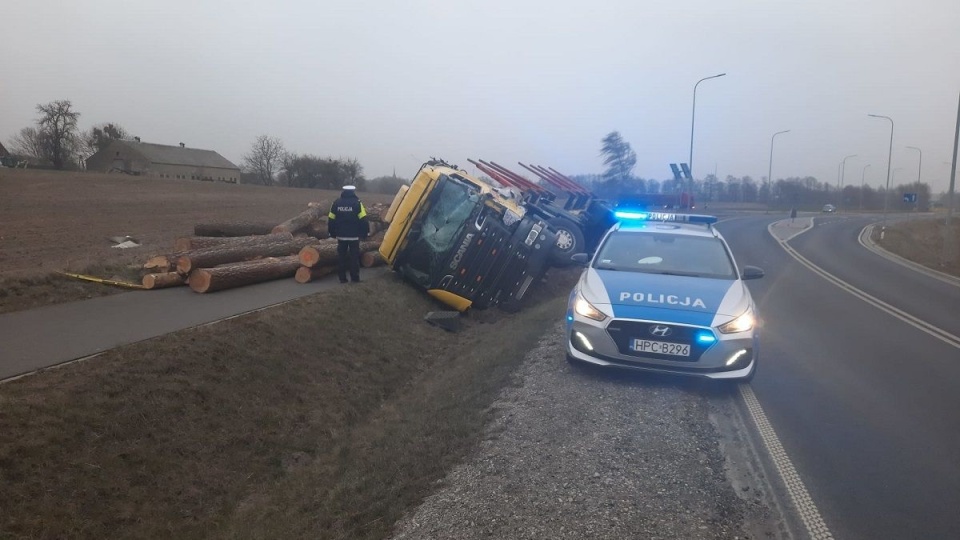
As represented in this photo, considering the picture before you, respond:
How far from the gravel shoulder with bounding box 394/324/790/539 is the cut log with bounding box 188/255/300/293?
5.80 meters

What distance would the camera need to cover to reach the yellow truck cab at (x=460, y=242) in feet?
40.3

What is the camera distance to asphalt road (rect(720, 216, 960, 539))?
14.4 ft

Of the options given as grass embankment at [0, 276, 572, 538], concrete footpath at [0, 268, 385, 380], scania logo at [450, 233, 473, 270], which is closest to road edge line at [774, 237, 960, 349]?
grass embankment at [0, 276, 572, 538]

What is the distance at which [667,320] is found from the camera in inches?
250

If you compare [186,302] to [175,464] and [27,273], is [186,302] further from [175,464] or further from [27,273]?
[175,464]

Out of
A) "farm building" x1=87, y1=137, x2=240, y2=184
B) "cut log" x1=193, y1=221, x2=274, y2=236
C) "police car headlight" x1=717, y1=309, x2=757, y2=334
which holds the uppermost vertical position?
"farm building" x1=87, y1=137, x2=240, y2=184

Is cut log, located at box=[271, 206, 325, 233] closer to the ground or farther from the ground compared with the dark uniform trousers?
farther from the ground

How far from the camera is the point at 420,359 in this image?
1012 centimetres

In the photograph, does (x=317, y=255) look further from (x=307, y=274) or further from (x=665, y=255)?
(x=665, y=255)

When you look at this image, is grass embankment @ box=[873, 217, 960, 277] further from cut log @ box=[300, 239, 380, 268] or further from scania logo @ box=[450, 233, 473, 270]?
cut log @ box=[300, 239, 380, 268]

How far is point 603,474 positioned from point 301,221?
13.2 meters

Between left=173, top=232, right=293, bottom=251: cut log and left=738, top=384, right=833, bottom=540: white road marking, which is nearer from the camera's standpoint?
left=738, top=384, right=833, bottom=540: white road marking

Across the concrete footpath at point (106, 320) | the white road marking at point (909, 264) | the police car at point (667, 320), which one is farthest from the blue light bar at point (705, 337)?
the white road marking at point (909, 264)

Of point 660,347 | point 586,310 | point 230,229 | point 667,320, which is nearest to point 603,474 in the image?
point 660,347
